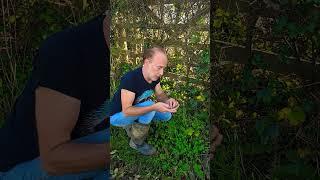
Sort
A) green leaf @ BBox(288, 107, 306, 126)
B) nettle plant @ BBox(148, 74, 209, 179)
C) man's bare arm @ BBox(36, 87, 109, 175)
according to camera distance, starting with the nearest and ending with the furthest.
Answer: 1. nettle plant @ BBox(148, 74, 209, 179)
2. man's bare arm @ BBox(36, 87, 109, 175)
3. green leaf @ BBox(288, 107, 306, 126)

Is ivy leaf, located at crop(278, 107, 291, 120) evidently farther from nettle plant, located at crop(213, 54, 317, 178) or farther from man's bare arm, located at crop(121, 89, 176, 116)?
man's bare arm, located at crop(121, 89, 176, 116)

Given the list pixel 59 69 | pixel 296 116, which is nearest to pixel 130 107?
pixel 59 69

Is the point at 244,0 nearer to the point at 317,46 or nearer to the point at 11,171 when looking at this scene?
the point at 317,46

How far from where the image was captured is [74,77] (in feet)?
6.77

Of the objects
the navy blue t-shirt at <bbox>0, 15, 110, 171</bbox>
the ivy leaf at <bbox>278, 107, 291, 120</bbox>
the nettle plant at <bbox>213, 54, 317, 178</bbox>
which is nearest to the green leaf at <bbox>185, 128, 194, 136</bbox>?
the navy blue t-shirt at <bbox>0, 15, 110, 171</bbox>

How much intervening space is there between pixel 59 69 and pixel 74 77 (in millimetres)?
60

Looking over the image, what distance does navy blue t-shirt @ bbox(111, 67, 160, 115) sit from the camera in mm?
1371

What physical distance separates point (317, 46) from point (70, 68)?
1713 mm

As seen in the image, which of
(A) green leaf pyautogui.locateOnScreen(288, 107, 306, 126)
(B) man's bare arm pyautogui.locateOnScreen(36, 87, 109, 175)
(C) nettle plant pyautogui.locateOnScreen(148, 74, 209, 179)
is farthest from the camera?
(A) green leaf pyautogui.locateOnScreen(288, 107, 306, 126)

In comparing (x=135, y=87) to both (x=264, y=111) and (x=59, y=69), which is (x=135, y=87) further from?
(x=264, y=111)

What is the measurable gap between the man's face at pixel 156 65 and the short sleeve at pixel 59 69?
27.8 inches

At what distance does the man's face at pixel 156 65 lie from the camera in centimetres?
136

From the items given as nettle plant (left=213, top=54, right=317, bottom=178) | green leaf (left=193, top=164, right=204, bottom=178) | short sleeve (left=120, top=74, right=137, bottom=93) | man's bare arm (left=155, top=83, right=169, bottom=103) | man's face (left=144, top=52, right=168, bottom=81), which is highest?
→ man's face (left=144, top=52, right=168, bottom=81)

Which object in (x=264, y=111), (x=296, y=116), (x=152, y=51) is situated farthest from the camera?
(x=264, y=111)
